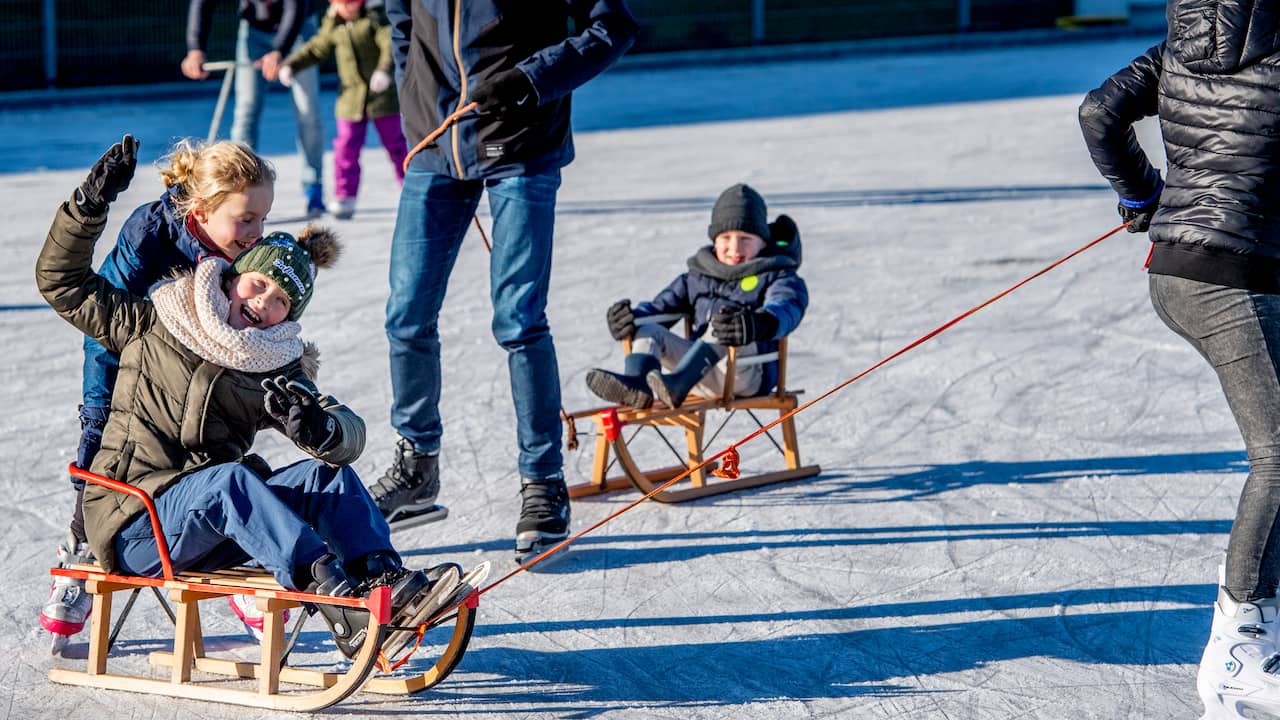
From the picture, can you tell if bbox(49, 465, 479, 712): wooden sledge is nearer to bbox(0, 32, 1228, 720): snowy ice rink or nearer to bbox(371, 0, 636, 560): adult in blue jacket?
bbox(0, 32, 1228, 720): snowy ice rink

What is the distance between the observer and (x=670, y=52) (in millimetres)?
16156

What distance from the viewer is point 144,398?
342 centimetres

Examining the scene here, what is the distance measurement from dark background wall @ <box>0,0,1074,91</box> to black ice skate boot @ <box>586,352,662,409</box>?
1077 cm

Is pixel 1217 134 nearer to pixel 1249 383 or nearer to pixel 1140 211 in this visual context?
pixel 1140 211

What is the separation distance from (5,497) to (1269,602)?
3497 millimetres

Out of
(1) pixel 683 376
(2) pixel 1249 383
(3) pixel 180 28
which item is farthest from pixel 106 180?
(3) pixel 180 28

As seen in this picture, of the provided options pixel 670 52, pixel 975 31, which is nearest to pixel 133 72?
pixel 670 52

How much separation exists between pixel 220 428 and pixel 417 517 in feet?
3.82

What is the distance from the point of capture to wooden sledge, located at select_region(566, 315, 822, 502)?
4.73 metres

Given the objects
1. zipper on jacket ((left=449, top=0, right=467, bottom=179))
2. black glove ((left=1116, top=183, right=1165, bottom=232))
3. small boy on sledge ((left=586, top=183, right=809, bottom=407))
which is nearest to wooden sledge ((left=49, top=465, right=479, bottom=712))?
zipper on jacket ((left=449, top=0, right=467, bottom=179))

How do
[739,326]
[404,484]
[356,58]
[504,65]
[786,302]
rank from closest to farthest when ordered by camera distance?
[504,65]
[404,484]
[739,326]
[786,302]
[356,58]

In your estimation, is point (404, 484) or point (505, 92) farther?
point (404, 484)

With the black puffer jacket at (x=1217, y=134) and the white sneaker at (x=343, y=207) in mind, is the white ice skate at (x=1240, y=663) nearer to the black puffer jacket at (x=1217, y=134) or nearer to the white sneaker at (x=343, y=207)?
the black puffer jacket at (x=1217, y=134)

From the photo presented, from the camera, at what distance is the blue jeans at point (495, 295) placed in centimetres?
421
